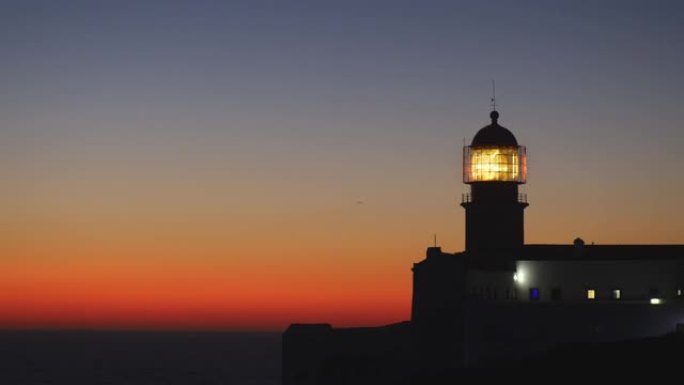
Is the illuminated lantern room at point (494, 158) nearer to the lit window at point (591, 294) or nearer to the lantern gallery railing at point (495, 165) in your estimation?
the lantern gallery railing at point (495, 165)

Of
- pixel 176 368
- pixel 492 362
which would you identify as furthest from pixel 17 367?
pixel 492 362

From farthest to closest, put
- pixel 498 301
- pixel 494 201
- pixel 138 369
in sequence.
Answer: pixel 138 369 < pixel 494 201 < pixel 498 301

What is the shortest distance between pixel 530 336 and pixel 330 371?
36.1 feet

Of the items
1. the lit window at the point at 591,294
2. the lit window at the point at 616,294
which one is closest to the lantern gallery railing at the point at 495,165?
the lit window at the point at 591,294

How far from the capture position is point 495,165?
69.1 meters

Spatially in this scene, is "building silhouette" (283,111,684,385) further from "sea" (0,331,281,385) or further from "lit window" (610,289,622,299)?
"sea" (0,331,281,385)

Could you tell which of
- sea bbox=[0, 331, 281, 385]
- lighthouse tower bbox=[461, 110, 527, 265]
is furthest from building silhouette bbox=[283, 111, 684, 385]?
sea bbox=[0, 331, 281, 385]

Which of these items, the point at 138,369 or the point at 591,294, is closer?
the point at 591,294

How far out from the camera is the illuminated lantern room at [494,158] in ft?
226

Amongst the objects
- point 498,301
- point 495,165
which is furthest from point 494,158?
point 498,301

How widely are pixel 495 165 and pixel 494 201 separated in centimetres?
196

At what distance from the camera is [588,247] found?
69.1 m

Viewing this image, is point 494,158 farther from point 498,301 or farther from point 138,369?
point 138,369

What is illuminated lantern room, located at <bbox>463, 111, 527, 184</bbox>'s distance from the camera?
6888cm
